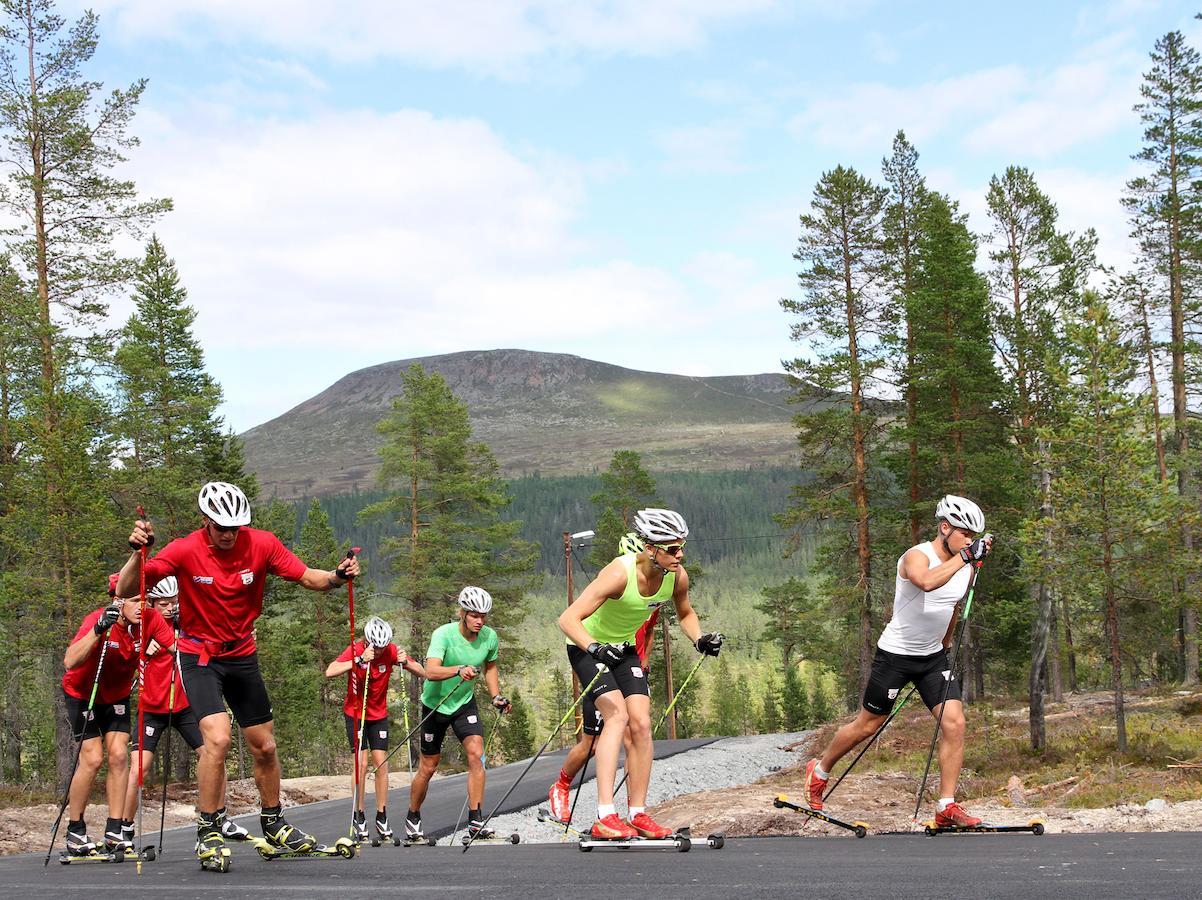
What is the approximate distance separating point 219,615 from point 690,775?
19.1m

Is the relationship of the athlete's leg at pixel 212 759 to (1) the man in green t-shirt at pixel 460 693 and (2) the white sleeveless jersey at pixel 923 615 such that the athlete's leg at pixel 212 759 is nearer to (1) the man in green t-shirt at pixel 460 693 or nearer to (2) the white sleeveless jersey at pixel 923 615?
(1) the man in green t-shirt at pixel 460 693

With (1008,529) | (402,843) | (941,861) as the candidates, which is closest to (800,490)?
(1008,529)

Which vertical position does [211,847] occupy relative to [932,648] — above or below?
below

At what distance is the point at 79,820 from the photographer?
980 centimetres

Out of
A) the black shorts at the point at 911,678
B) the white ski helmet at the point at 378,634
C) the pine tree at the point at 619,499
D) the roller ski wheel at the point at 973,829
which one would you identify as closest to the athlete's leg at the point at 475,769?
the white ski helmet at the point at 378,634

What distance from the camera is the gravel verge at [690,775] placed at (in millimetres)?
14664

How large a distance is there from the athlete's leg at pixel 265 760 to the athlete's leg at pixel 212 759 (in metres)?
0.17

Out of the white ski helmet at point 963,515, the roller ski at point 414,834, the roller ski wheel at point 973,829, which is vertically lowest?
the roller ski at point 414,834

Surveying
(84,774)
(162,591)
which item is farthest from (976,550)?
(84,774)

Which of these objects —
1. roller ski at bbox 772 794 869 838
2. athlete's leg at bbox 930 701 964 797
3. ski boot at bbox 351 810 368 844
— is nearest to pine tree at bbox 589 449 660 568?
ski boot at bbox 351 810 368 844

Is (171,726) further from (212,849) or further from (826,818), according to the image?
(826,818)

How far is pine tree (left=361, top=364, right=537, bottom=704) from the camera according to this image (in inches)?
1848

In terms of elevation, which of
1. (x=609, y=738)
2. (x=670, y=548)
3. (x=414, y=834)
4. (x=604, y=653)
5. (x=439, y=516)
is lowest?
(x=414, y=834)

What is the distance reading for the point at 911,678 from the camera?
903 cm
